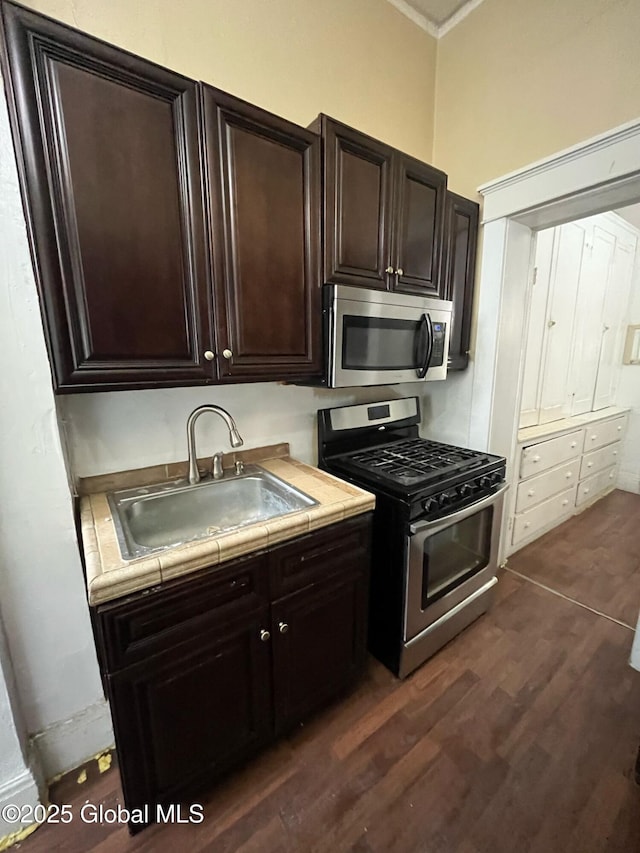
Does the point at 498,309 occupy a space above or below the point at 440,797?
above

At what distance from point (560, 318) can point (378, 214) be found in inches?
85.0

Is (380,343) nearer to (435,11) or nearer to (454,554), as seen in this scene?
(454,554)

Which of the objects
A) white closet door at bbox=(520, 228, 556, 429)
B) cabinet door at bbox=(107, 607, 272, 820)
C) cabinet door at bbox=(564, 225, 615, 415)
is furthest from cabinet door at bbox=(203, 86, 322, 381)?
cabinet door at bbox=(564, 225, 615, 415)

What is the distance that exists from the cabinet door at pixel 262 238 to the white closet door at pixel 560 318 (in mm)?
2218

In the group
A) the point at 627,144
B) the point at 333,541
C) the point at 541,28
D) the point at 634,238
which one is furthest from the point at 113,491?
the point at 634,238

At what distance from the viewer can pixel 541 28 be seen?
5.24 feet

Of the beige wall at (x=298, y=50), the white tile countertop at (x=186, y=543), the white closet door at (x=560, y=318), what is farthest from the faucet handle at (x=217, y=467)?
the white closet door at (x=560, y=318)

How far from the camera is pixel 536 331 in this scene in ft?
8.50

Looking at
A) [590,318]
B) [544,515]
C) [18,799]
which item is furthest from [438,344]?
[590,318]

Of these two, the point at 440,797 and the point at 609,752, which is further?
the point at 609,752

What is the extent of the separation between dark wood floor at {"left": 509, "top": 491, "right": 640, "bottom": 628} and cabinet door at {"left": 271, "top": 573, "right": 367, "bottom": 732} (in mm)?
1590

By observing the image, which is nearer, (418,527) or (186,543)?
(186,543)

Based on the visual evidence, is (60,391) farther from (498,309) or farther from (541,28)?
(541,28)

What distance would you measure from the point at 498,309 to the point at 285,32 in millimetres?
1590
